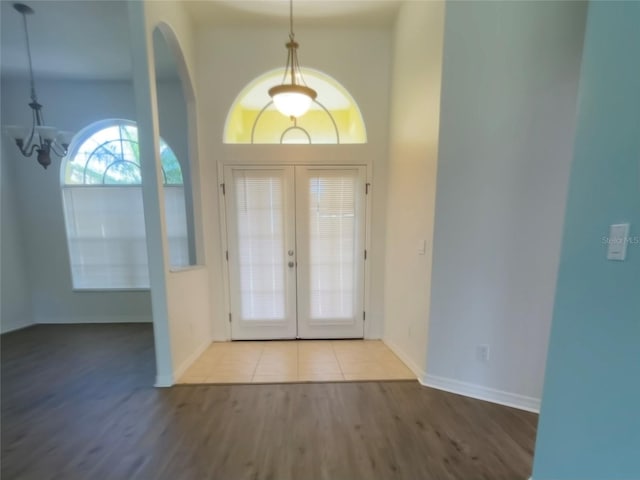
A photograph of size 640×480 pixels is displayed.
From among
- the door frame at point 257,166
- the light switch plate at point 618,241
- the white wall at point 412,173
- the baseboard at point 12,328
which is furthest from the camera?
the baseboard at point 12,328

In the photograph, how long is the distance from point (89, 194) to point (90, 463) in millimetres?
3729

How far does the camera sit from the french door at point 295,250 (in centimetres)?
333

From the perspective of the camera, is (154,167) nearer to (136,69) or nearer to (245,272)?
(136,69)

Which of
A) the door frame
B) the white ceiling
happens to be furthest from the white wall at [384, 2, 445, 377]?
the white ceiling

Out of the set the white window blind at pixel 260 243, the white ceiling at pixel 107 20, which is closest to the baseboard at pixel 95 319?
the white window blind at pixel 260 243

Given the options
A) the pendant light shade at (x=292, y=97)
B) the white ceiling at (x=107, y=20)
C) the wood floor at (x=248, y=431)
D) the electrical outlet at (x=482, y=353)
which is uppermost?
the white ceiling at (x=107, y=20)

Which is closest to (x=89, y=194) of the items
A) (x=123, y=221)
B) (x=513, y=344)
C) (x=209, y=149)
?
(x=123, y=221)

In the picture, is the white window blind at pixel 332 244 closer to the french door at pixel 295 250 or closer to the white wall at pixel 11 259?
the french door at pixel 295 250

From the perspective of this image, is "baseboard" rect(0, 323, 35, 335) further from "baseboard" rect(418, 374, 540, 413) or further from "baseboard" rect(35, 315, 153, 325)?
"baseboard" rect(418, 374, 540, 413)

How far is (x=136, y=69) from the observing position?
220cm

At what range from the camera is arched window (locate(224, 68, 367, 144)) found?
134 inches

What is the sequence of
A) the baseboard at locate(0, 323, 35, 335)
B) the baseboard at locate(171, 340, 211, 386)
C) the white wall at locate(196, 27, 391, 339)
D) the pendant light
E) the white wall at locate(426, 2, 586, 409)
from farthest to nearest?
the baseboard at locate(0, 323, 35, 335)
the white wall at locate(196, 27, 391, 339)
the baseboard at locate(171, 340, 211, 386)
the pendant light
the white wall at locate(426, 2, 586, 409)

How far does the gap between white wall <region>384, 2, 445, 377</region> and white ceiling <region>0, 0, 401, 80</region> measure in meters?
0.56

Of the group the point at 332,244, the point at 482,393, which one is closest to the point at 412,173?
the point at 332,244
